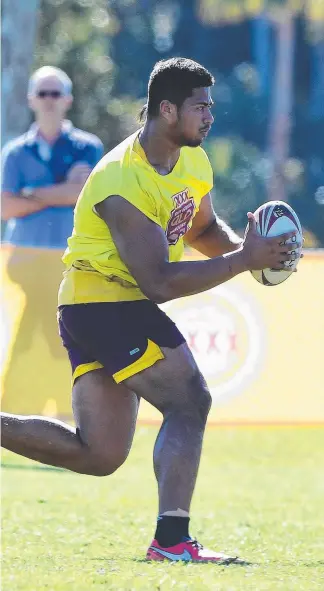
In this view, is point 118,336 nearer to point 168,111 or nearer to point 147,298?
point 147,298

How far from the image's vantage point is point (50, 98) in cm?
1018

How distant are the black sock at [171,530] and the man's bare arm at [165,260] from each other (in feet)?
2.86

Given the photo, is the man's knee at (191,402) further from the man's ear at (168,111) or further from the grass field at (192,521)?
the man's ear at (168,111)

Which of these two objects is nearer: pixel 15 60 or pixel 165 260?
pixel 165 260

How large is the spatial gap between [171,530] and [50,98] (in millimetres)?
5191

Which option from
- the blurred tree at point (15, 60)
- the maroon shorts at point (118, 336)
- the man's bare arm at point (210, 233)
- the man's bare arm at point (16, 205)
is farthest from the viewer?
the blurred tree at point (15, 60)

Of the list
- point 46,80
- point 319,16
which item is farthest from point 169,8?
point 46,80

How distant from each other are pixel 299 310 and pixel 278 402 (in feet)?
2.32

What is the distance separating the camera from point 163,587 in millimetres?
4914

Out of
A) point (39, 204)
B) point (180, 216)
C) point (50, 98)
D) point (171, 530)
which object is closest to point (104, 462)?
point (171, 530)

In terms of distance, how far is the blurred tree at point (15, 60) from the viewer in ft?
53.2

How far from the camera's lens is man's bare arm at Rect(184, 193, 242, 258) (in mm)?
6426

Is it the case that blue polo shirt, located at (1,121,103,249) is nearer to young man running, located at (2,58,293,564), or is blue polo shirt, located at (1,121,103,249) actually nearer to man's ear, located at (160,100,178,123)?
young man running, located at (2,58,293,564)

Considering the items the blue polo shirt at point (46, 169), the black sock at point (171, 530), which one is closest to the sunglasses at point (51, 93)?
the blue polo shirt at point (46, 169)
